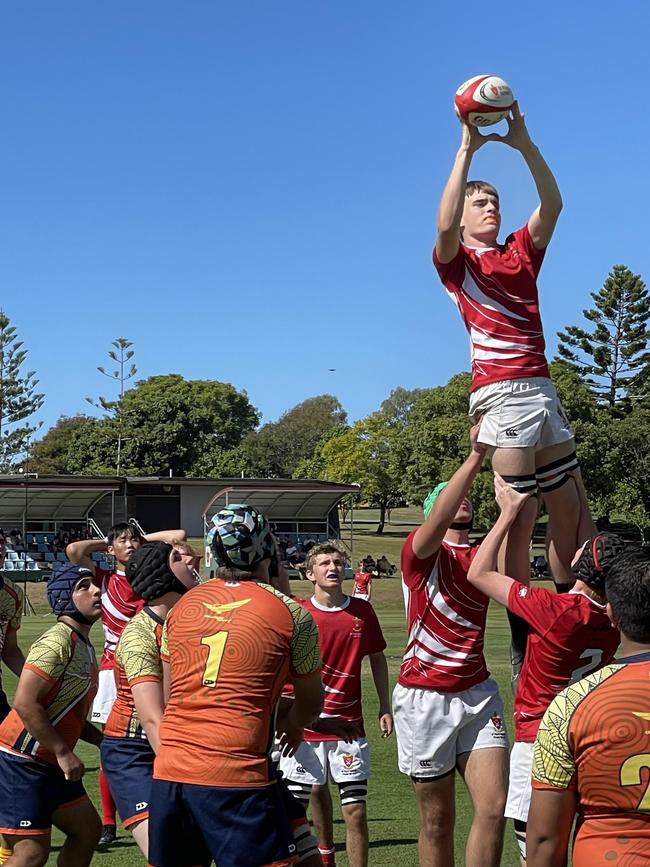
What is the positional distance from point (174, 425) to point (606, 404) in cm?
2971

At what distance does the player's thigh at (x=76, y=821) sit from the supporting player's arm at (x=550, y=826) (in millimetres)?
3379

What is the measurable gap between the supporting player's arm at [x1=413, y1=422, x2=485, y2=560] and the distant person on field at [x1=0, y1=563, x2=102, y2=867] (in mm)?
1978

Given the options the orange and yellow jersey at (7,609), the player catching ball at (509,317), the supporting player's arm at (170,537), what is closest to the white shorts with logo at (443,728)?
the player catching ball at (509,317)

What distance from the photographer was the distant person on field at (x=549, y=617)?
4.75m

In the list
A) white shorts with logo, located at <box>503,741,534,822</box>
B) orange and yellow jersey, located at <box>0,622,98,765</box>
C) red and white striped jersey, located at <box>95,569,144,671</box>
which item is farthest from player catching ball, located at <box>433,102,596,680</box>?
red and white striped jersey, located at <box>95,569,144,671</box>

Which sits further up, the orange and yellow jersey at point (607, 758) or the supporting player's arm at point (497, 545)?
the supporting player's arm at point (497, 545)

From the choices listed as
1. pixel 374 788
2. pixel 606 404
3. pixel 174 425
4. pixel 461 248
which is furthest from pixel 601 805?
pixel 174 425

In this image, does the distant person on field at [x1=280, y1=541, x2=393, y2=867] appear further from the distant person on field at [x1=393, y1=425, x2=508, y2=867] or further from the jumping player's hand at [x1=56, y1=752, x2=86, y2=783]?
the jumping player's hand at [x1=56, y1=752, x2=86, y2=783]

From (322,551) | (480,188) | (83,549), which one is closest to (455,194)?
(480,188)

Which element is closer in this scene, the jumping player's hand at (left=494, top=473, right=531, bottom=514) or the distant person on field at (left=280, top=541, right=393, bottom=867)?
the jumping player's hand at (left=494, top=473, right=531, bottom=514)

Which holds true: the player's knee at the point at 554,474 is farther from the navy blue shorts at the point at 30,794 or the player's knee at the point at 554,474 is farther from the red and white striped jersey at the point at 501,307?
the navy blue shorts at the point at 30,794

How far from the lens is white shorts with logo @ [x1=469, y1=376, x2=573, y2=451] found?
5.27m

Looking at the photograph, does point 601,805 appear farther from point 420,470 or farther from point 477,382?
point 420,470

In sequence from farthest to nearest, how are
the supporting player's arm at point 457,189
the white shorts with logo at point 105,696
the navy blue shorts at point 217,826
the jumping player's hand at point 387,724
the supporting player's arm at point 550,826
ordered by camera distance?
1. the white shorts with logo at point 105,696
2. the jumping player's hand at point 387,724
3. the supporting player's arm at point 457,189
4. the navy blue shorts at point 217,826
5. the supporting player's arm at point 550,826
